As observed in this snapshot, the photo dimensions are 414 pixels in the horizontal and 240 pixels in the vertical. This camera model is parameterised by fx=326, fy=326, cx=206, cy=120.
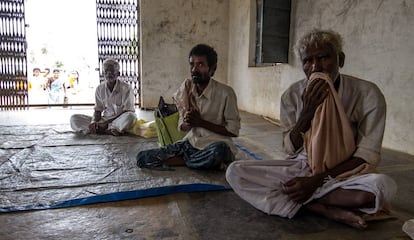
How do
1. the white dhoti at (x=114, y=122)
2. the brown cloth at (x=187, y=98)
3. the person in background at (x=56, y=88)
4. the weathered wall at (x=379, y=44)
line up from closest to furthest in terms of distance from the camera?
the brown cloth at (x=187, y=98) → the weathered wall at (x=379, y=44) → the white dhoti at (x=114, y=122) → the person in background at (x=56, y=88)

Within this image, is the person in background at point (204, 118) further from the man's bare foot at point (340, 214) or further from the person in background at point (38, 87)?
the person in background at point (38, 87)

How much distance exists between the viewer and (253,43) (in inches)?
250

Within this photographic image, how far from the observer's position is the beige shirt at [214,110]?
2.44m

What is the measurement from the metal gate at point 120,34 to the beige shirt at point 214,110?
5.11 m

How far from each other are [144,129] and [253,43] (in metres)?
3.38

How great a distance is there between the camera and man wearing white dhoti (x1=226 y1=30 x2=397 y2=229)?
1.49 metres

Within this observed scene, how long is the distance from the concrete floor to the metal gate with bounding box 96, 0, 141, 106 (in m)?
5.77

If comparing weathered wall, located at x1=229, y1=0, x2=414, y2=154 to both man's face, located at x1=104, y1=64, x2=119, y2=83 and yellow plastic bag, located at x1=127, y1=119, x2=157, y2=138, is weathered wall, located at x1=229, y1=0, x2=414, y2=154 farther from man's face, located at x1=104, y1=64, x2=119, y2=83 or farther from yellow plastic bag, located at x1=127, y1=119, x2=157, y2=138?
man's face, located at x1=104, y1=64, x2=119, y2=83

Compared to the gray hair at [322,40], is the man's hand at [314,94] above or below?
below

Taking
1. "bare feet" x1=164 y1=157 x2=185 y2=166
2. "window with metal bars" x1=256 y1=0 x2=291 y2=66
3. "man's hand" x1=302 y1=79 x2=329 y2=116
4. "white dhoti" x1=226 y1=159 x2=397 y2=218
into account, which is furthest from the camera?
"window with metal bars" x1=256 y1=0 x2=291 y2=66

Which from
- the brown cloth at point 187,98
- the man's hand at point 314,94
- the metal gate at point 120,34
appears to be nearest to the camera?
the man's hand at point 314,94

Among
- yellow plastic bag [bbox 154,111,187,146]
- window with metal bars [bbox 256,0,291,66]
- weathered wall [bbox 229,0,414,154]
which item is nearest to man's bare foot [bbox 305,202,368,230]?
yellow plastic bag [bbox 154,111,187,146]

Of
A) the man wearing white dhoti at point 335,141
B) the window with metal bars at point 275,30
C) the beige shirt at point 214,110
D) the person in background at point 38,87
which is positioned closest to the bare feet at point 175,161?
the beige shirt at point 214,110

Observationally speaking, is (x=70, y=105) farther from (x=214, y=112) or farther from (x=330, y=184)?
(x=330, y=184)
